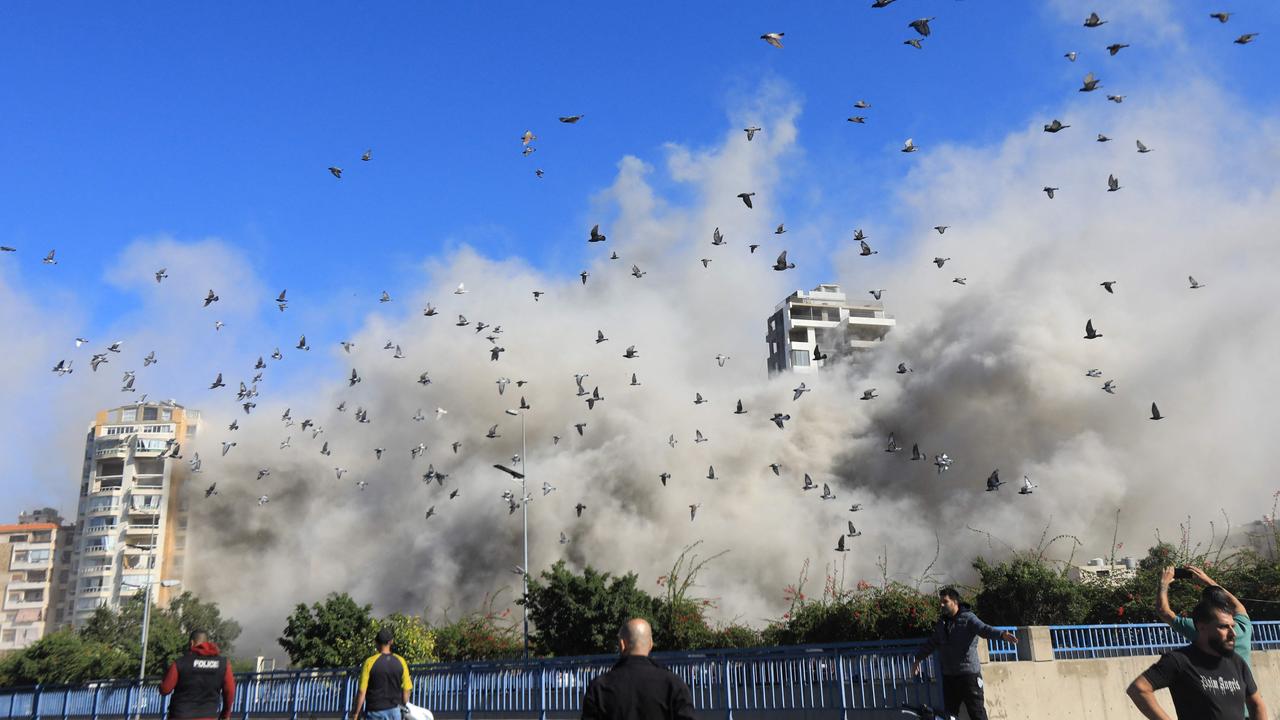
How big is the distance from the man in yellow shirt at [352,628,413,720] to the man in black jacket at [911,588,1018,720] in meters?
5.15

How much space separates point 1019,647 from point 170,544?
92.4m

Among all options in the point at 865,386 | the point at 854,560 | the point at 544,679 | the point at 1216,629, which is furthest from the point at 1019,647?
the point at 865,386

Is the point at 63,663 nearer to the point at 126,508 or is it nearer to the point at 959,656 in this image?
the point at 126,508

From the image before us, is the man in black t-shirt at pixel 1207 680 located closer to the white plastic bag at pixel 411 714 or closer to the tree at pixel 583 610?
the white plastic bag at pixel 411 714

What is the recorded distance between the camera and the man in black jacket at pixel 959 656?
387 inches

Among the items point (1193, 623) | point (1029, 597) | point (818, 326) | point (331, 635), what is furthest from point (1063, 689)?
point (818, 326)

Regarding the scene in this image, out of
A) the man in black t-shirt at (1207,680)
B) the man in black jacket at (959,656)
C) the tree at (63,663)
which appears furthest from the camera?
the tree at (63,663)

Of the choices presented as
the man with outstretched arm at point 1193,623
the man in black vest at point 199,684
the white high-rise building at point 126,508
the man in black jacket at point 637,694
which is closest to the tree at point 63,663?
the white high-rise building at point 126,508

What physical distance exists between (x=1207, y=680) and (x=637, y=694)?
2.79 m

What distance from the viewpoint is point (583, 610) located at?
27328 millimetres

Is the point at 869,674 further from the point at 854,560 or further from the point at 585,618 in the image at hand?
the point at 854,560

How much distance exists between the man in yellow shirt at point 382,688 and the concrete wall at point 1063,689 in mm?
7491

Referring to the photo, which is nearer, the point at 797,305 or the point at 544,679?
the point at 544,679

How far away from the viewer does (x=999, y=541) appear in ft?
166
